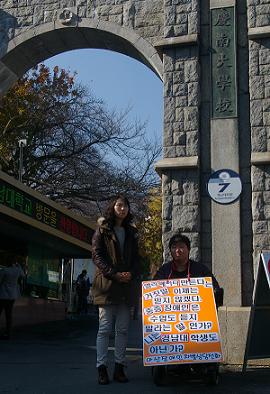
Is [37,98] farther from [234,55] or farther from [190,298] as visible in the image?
[190,298]

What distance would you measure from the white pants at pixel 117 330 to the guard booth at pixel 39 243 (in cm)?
595

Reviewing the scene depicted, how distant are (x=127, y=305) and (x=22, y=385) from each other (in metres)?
1.33

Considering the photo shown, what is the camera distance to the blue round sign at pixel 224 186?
27.2 feet

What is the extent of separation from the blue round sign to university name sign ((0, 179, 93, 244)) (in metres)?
4.85

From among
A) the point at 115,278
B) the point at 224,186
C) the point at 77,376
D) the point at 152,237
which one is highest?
the point at 152,237

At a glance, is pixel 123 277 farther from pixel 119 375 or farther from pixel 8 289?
pixel 8 289

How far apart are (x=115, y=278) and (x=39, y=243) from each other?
1187 centimetres

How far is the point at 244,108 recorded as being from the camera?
8.56 m

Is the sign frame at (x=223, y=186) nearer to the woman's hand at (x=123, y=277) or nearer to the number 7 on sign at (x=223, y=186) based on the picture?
the number 7 on sign at (x=223, y=186)

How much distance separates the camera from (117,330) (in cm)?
604

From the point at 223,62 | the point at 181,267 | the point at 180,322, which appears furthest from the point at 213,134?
the point at 180,322

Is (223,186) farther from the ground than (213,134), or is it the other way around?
(213,134)

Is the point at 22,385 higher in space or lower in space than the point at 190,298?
lower

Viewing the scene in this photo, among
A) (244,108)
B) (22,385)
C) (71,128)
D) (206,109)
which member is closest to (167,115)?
(206,109)
